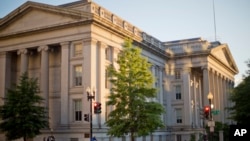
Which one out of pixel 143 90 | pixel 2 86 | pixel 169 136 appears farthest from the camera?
pixel 169 136

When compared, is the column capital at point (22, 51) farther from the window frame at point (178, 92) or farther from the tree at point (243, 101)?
the window frame at point (178, 92)

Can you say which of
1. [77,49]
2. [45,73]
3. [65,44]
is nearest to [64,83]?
[45,73]

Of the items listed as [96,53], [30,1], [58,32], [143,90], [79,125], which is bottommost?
[79,125]

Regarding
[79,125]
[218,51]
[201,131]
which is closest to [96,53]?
[79,125]

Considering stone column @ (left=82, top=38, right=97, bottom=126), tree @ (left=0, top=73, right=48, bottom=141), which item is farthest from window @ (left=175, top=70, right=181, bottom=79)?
tree @ (left=0, top=73, right=48, bottom=141)

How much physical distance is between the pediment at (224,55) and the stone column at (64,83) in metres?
33.1

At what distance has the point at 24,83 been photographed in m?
35.4

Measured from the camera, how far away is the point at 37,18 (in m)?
43.1

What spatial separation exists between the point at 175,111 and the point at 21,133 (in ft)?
113

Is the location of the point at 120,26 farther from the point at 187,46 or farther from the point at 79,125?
the point at 187,46

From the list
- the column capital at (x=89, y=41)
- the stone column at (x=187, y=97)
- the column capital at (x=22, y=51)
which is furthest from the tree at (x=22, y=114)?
the stone column at (x=187, y=97)

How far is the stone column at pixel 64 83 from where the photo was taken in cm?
3931

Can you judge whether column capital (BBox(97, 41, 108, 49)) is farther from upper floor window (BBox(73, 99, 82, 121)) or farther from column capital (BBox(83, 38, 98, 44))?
upper floor window (BBox(73, 99, 82, 121))

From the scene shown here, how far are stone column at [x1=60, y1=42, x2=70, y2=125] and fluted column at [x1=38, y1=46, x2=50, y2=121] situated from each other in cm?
231
